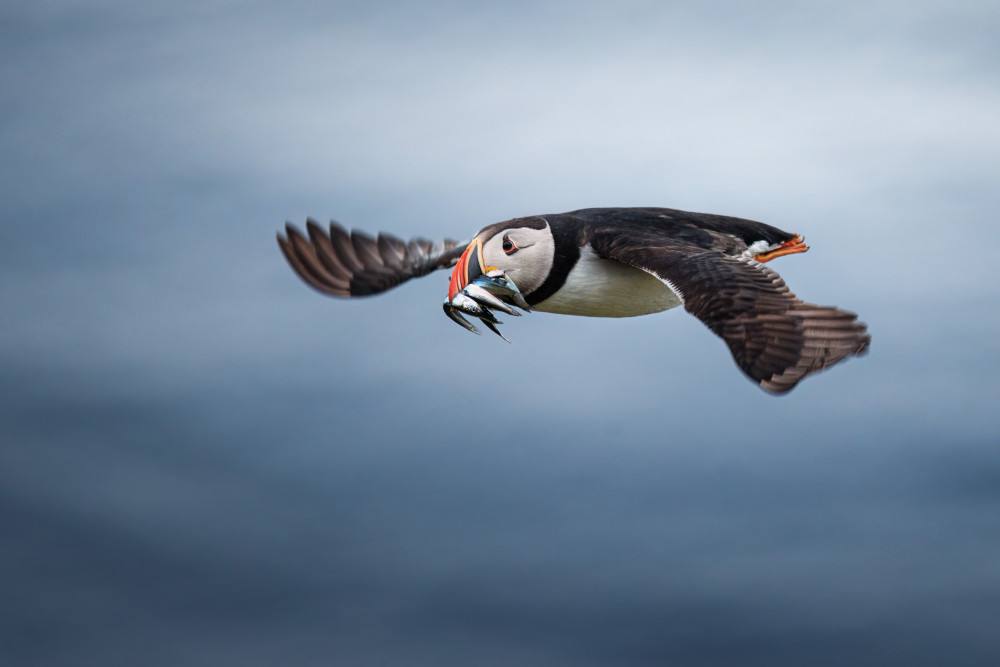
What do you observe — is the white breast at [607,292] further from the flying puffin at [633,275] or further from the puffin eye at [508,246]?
the puffin eye at [508,246]

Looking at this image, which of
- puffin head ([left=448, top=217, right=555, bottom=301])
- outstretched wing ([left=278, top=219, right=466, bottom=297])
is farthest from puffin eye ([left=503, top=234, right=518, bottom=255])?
outstretched wing ([left=278, top=219, right=466, bottom=297])

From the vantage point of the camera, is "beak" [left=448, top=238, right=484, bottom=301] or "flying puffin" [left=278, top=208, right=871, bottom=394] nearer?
"flying puffin" [left=278, top=208, right=871, bottom=394]

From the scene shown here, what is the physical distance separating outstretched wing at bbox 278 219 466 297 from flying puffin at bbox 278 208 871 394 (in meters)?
0.02

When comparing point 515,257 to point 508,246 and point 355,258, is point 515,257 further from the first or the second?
point 355,258

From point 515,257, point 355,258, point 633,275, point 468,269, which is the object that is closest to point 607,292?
point 633,275

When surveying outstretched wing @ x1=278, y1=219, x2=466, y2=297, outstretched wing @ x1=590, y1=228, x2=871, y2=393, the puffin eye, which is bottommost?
outstretched wing @ x1=590, y1=228, x2=871, y2=393

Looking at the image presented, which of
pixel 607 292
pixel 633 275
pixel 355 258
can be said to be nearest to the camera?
pixel 633 275

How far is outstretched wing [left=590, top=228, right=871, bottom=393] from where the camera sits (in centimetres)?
1092

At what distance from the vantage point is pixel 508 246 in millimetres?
14312

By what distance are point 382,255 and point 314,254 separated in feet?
3.31

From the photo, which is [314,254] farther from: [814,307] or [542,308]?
[814,307]

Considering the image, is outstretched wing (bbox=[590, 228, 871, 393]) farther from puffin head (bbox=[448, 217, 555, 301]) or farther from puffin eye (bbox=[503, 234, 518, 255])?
puffin eye (bbox=[503, 234, 518, 255])

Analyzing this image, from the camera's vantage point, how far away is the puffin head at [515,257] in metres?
14.2

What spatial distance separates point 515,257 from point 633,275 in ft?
4.82
